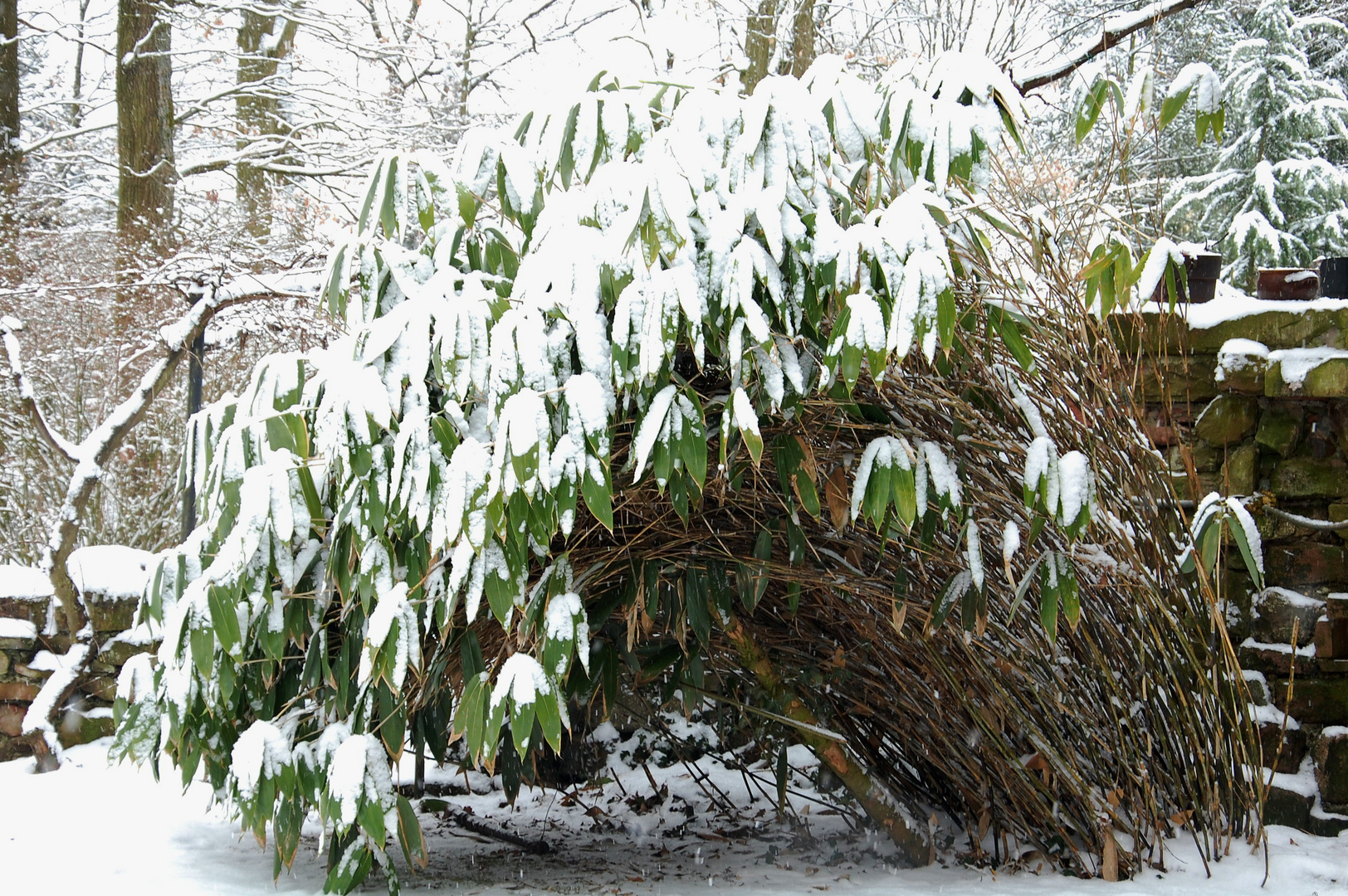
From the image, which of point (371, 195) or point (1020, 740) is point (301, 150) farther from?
point (1020, 740)

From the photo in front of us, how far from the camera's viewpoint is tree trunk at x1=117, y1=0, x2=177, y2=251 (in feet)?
18.4

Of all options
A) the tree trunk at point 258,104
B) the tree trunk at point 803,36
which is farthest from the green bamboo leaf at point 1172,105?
the tree trunk at point 258,104

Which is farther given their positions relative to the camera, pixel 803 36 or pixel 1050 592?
pixel 803 36

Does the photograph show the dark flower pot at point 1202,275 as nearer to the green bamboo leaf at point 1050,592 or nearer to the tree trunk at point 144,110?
the green bamboo leaf at point 1050,592

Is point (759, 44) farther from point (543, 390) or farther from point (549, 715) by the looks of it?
point (549, 715)

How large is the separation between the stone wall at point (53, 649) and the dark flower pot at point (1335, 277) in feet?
13.4

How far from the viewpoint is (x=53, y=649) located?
13.1ft

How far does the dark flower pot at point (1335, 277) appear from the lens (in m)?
2.82

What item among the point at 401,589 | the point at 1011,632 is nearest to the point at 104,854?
the point at 401,589

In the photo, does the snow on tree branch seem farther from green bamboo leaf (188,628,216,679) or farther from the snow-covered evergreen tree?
the snow-covered evergreen tree

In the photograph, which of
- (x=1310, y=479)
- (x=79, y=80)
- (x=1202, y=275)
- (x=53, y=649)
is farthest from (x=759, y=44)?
(x=79, y=80)

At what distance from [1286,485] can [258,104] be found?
20.9 feet

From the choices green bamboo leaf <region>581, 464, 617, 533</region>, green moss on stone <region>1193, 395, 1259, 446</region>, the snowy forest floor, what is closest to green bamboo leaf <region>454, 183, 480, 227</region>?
green bamboo leaf <region>581, 464, 617, 533</region>

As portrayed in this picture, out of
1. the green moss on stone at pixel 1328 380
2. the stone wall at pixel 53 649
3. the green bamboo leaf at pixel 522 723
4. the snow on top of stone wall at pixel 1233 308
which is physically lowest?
the stone wall at pixel 53 649
